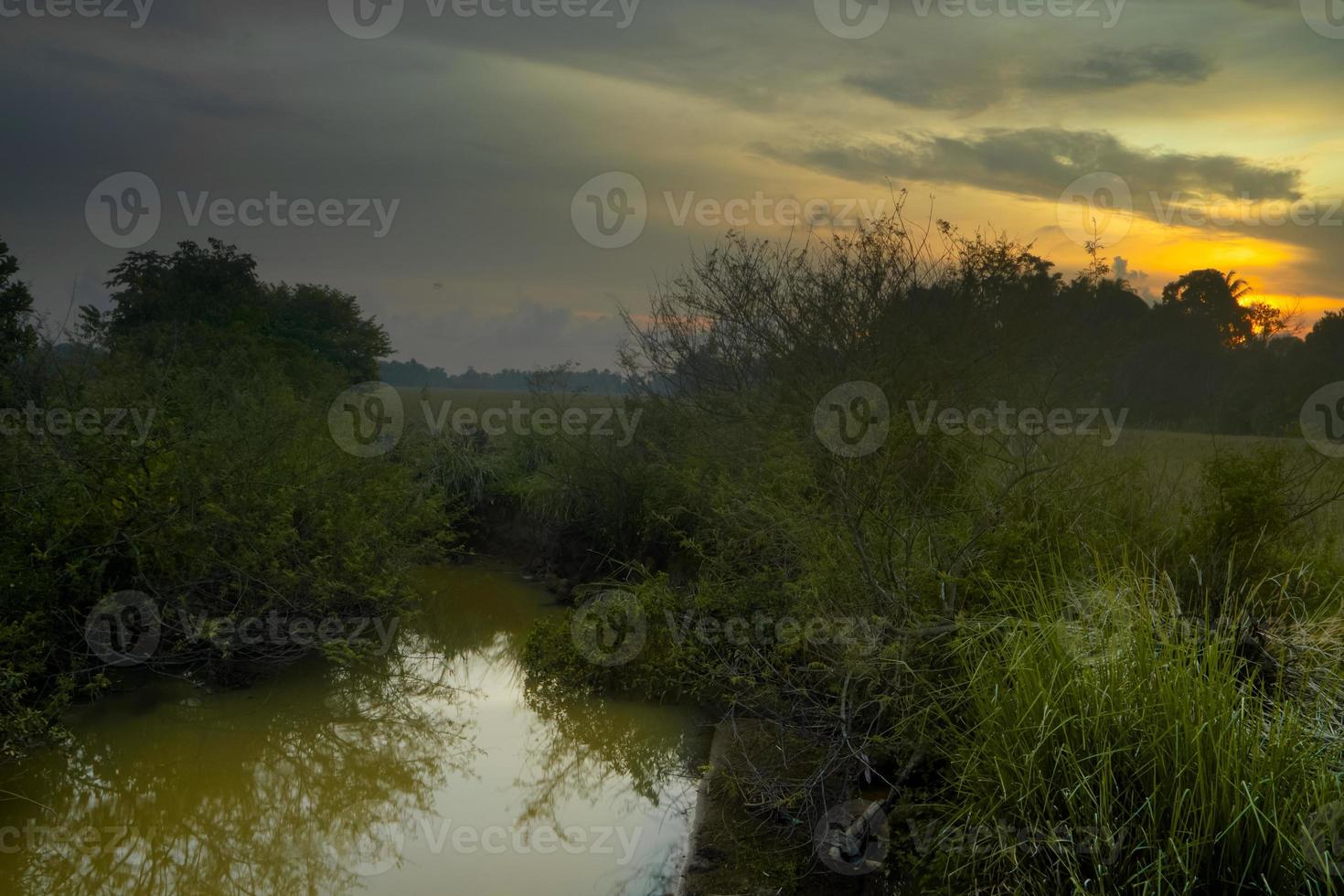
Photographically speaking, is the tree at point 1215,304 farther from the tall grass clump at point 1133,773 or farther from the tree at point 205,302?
the tall grass clump at point 1133,773

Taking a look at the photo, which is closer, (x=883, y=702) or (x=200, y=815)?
(x=883, y=702)

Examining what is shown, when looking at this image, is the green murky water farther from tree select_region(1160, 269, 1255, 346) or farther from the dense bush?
tree select_region(1160, 269, 1255, 346)

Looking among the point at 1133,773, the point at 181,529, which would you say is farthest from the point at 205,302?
the point at 1133,773

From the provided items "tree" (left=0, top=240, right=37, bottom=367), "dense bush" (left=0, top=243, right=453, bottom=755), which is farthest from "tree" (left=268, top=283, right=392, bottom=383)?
"dense bush" (left=0, top=243, right=453, bottom=755)

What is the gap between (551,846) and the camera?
6199mm

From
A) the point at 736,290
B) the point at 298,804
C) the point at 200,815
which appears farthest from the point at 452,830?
the point at 736,290

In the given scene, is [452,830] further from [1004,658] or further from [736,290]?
[736,290]

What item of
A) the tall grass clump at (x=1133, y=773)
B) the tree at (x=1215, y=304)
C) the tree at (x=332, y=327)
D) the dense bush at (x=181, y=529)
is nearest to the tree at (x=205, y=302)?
the tree at (x=332, y=327)

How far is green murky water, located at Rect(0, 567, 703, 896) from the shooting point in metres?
5.76

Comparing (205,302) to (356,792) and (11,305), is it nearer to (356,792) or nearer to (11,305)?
(11,305)

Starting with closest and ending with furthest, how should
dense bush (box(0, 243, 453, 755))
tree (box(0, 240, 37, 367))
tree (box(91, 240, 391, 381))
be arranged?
dense bush (box(0, 243, 453, 755)) → tree (box(0, 240, 37, 367)) → tree (box(91, 240, 391, 381))

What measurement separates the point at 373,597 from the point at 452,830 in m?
3.44

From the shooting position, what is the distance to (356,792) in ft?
23.0

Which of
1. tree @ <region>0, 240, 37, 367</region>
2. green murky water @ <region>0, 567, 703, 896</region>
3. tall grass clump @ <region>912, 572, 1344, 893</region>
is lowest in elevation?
green murky water @ <region>0, 567, 703, 896</region>
